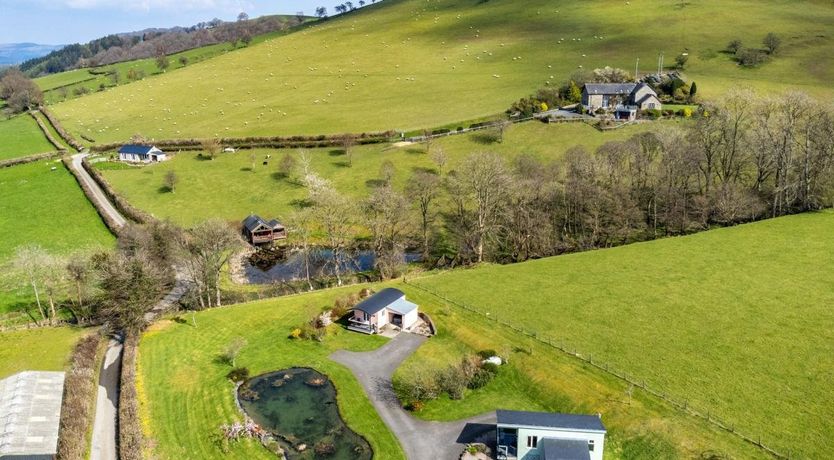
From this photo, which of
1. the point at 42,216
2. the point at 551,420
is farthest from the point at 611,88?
the point at 42,216

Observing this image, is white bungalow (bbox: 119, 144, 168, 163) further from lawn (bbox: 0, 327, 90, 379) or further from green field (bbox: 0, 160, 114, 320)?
lawn (bbox: 0, 327, 90, 379)

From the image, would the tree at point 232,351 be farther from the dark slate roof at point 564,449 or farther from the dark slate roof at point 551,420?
the dark slate roof at point 564,449

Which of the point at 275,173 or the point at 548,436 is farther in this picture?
the point at 275,173

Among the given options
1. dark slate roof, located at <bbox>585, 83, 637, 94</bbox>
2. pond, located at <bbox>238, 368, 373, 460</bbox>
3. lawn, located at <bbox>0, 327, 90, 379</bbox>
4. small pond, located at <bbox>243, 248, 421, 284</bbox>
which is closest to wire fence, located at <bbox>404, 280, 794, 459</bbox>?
pond, located at <bbox>238, 368, 373, 460</bbox>

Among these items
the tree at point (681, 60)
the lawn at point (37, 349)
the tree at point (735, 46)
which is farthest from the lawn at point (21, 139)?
the tree at point (735, 46)

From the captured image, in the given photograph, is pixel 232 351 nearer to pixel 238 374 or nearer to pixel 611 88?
pixel 238 374

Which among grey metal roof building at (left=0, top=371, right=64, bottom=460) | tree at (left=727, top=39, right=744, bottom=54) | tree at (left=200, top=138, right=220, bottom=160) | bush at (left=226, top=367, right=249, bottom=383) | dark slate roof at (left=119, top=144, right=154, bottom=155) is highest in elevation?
tree at (left=727, top=39, right=744, bottom=54)
